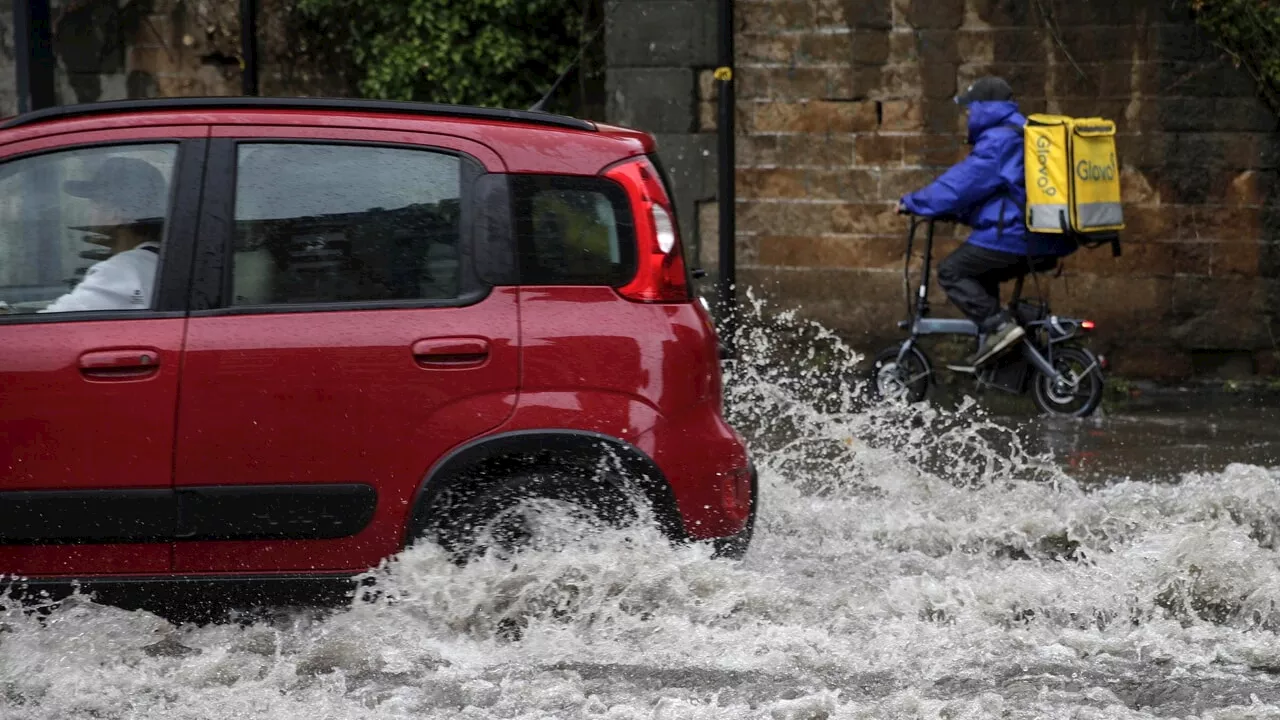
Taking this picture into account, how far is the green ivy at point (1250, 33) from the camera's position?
10883mm

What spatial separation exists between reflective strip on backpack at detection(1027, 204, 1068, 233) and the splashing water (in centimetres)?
349

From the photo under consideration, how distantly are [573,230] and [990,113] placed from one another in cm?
533

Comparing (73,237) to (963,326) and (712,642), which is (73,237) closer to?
(712,642)

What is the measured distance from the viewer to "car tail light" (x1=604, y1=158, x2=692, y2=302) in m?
5.38

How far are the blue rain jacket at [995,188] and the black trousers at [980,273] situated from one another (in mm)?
63

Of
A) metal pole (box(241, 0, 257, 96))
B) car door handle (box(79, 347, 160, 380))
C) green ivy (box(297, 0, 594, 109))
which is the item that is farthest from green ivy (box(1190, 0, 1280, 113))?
car door handle (box(79, 347, 160, 380))

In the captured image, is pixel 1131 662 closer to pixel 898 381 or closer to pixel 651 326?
pixel 651 326

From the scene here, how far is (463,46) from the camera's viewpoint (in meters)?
12.8

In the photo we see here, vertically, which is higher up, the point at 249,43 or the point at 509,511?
the point at 249,43

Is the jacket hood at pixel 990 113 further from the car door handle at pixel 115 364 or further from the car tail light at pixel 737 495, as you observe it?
the car door handle at pixel 115 364

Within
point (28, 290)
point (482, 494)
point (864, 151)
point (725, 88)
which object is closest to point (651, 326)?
point (482, 494)

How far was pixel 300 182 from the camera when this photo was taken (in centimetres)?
534

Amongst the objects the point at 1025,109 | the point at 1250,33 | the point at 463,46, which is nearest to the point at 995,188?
the point at 1025,109

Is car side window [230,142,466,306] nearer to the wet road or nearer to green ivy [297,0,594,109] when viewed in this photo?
the wet road
